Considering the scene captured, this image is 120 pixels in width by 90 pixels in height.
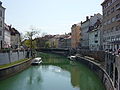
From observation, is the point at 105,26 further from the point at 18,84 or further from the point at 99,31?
the point at 18,84

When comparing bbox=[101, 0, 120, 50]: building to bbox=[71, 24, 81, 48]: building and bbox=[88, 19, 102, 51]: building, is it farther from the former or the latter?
bbox=[71, 24, 81, 48]: building

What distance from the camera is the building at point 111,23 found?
47312mm

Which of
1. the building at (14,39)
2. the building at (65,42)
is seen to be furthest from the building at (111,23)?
the building at (65,42)

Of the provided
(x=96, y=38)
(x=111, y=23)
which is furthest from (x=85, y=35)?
(x=111, y=23)

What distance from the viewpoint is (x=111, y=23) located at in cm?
5197

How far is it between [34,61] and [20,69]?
17.0m

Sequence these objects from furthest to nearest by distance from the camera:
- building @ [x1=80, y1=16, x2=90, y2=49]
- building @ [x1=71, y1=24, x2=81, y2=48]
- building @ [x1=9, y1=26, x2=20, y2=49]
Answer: building @ [x1=71, y1=24, x2=81, y2=48] → building @ [x1=9, y1=26, x2=20, y2=49] → building @ [x1=80, y1=16, x2=90, y2=49]

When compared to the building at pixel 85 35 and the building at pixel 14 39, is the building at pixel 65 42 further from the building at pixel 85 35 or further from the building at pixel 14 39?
the building at pixel 14 39

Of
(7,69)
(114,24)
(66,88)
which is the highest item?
(114,24)

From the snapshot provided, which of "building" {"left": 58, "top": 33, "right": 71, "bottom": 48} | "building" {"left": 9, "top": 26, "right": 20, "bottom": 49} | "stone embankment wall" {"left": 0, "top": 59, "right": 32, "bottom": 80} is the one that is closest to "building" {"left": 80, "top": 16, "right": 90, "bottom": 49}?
"building" {"left": 9, "top": 26, "right": 20, "bottom": 49}

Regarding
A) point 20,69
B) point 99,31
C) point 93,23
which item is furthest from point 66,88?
point 93,23

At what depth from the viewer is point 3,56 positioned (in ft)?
121

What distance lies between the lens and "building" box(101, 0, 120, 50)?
4731 cm

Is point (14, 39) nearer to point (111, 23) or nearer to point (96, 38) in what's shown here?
point (96, 38)
